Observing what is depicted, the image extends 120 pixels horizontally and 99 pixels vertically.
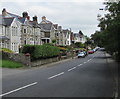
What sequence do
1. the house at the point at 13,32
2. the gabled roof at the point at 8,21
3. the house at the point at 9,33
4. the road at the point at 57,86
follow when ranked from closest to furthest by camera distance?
the road at the point at 57,86 → the house at the point at 9,33 → the house at the point at 13,32 → the gabled roof at the point at 8,21

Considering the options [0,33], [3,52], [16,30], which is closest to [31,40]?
[16,30]

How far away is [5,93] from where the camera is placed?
35.5 feet

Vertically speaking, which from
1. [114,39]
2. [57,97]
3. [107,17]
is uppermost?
[107,17]

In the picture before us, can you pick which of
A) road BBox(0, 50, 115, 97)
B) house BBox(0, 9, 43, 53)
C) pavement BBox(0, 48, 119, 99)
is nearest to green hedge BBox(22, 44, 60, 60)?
house BBox(0, 9, 43, 53)

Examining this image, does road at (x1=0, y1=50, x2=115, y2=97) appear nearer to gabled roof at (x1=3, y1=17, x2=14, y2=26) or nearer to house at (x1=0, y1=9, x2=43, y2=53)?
house at (x1=0, y1=9, x2=43, y2=53)

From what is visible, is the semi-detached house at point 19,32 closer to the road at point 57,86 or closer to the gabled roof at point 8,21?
the gabled roof at point 8,21

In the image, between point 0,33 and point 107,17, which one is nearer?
point 107,17

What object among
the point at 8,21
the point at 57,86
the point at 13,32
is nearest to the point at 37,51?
the point at 13,32

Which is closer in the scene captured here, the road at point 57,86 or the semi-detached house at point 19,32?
the road at point 57,86

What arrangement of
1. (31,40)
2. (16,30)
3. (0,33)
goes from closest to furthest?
(0,33)
(16,30)
(31,40)

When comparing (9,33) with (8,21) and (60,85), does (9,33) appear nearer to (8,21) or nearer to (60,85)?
(8,21)

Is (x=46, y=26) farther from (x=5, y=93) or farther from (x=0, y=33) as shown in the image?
(x=5, y=93)

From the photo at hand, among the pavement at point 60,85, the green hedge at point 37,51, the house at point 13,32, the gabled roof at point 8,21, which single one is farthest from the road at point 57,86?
the gabled roof at point 8,21

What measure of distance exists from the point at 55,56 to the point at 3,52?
14494mm
